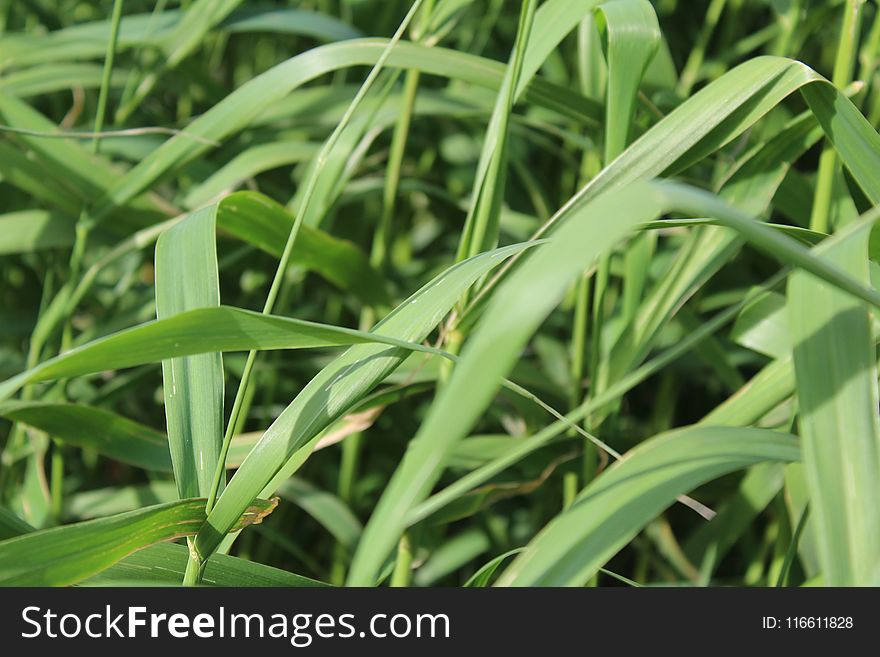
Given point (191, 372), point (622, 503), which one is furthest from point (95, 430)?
point (622, 503)

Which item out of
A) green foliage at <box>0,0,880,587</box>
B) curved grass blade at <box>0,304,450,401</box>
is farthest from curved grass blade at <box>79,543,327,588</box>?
curved grass blade at <box>0,304,450,401</box>

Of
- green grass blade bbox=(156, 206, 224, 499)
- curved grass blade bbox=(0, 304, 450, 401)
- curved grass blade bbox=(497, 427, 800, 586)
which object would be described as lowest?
curved grass blade bbox=(497, 427, 800, 586)

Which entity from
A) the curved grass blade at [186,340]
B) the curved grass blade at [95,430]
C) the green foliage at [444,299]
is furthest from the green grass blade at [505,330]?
the curved grass blade at [95,430]

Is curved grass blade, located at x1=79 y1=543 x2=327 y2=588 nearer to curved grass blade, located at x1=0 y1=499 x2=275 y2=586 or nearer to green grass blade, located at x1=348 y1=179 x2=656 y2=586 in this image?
curved grass blade, located at x1=0 y1=499 x2=275 y2=586

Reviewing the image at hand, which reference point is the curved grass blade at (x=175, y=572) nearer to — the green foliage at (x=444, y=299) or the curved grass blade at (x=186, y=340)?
the green foliage at (x=444, y=299)

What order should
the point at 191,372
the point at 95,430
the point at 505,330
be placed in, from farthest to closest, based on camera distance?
the point at 95,430 → the point at 191,372 → the point at 505,330

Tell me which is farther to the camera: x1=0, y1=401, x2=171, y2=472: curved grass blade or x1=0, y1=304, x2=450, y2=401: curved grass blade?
x1=0, y1=401, x2=171, y2=472: curved grass blade

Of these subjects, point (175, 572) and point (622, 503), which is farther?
point (175, 572)

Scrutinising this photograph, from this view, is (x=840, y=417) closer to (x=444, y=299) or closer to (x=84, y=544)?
(x=444, y=299)

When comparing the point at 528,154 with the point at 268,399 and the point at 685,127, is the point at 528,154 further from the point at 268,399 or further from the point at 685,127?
the point at 685,127
